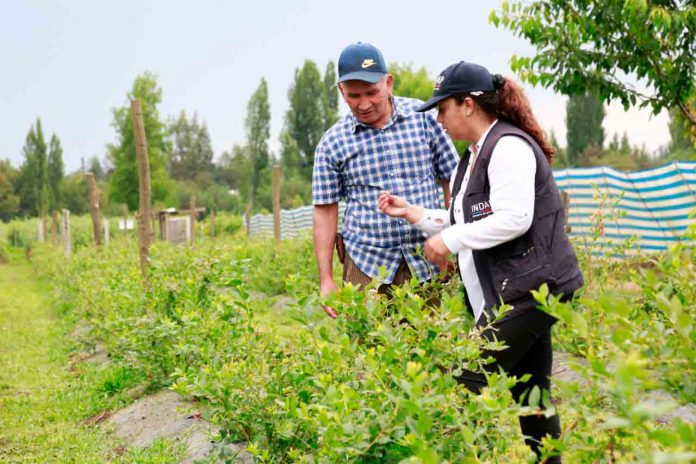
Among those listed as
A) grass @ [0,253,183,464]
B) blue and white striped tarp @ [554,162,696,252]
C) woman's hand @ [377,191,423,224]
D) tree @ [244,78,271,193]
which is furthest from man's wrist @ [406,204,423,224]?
tree @ [244,78,271,193]

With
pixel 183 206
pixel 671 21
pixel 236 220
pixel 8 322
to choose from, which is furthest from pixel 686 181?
pixel 183 206

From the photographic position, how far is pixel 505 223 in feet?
8.88

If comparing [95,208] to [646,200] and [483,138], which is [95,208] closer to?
[646,200]

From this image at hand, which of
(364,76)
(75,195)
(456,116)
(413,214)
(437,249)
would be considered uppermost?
(75,195)

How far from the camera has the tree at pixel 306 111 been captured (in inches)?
2450

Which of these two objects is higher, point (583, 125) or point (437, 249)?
point (583, 125)

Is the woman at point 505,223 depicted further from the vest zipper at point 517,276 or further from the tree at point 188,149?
the tree at point 188,149

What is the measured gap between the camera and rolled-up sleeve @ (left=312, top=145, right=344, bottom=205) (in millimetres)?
3955

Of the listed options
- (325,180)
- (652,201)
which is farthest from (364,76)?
(652,201)

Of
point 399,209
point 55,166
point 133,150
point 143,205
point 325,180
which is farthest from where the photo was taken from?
point 55,166

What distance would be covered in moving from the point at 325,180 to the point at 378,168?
0.94ft

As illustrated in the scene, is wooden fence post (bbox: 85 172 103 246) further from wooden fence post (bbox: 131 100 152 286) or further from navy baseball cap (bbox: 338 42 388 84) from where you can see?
navy baseball cap (bbox: 338 42 388 84)

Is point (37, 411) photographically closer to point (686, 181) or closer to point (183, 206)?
point (686, 181)

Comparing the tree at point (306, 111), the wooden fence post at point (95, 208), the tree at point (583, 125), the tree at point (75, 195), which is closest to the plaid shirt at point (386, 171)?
the wooden fence post at point (95, 208)
